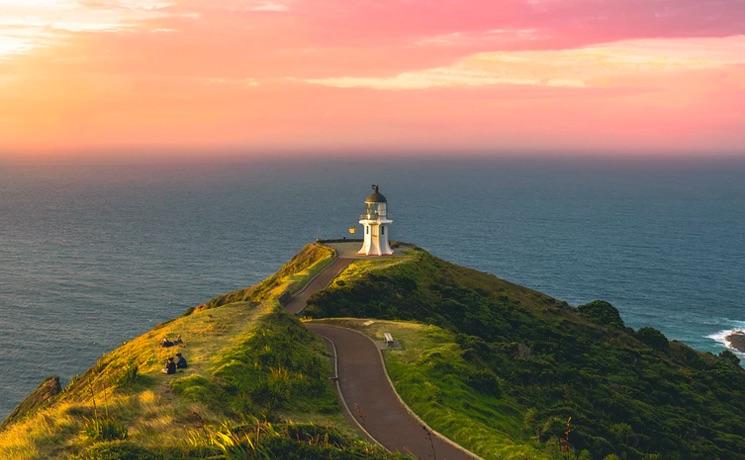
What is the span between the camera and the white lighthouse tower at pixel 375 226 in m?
69.2

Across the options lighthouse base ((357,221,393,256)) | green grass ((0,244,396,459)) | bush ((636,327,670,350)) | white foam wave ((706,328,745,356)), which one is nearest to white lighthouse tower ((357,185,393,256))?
lighthouse base ((357,221,393,256))

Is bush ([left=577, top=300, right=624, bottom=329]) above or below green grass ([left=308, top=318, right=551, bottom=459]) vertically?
below

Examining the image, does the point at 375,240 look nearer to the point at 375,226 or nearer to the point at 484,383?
the point at 375,226

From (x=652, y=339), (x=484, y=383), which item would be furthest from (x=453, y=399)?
(x=652, y=339)

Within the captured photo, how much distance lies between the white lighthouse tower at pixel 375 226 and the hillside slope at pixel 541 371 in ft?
13.4

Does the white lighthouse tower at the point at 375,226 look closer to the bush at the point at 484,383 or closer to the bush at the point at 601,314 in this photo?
the bush at the point at 601,314

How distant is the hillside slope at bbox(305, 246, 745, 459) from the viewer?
2691cm

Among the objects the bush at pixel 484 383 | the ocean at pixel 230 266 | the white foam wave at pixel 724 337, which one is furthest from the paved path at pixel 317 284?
the white foam wave at pixel 724 337

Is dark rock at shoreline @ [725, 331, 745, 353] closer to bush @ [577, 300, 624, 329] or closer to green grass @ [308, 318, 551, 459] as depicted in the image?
bush @ [577, 300, 624, 329]

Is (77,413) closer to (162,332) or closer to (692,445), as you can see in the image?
(162,332)

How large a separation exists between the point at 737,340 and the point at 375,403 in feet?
270

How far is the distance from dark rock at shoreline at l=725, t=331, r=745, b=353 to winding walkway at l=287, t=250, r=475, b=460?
71.5 metres

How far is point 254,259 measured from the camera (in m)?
132

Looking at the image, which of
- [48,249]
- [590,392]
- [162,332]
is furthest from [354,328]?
[48,249]
